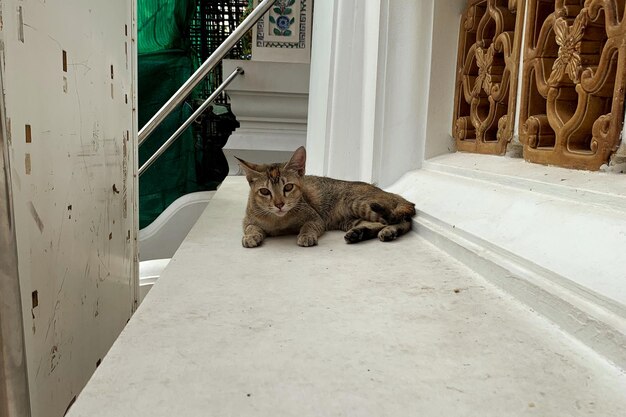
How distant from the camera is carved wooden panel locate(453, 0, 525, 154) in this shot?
1052mm

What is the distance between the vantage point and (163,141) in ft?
9.89

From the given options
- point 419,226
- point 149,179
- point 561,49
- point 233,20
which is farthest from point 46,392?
point 233,20

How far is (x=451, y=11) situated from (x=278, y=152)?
139cm

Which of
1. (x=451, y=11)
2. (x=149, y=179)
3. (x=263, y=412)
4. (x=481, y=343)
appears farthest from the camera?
(x=149, y=179)

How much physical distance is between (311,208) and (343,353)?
2.60 feet

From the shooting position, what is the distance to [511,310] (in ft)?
2.17

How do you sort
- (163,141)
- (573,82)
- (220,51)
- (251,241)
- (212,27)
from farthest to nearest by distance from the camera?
(212,27) → (163,141) → (220,51) → (251,241) → (573,82)

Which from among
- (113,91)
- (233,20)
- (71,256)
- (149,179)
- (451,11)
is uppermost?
(233,20)

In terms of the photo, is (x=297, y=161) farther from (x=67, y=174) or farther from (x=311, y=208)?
(x=67, y=174)

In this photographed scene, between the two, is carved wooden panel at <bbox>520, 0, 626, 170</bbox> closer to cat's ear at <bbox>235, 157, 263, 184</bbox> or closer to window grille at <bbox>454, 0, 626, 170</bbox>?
window grille at <bbox>454, 0, 626, 170</bbox>

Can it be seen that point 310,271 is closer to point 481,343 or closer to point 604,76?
point 481,343

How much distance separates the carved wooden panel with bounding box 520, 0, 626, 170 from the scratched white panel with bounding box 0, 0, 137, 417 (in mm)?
777

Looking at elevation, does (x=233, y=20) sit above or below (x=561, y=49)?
above

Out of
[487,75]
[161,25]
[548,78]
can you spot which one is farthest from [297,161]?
[161,25]
